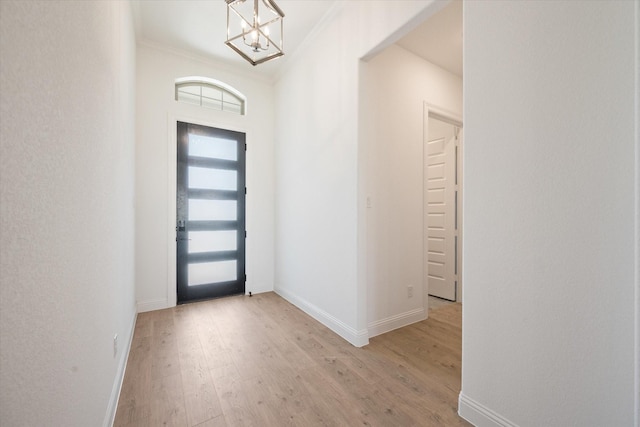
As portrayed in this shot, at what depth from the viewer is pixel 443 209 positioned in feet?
12.4

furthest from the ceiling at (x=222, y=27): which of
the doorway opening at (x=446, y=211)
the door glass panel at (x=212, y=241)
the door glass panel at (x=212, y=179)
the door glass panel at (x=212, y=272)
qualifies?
the door glass panel at (x=212, y=272)

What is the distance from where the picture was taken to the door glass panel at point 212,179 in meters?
3.56

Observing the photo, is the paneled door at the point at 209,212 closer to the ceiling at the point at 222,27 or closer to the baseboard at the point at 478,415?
the ceiling at the point at 222,27

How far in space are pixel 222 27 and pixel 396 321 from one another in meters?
3.76

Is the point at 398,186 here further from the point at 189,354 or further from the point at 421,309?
the point at 189,354

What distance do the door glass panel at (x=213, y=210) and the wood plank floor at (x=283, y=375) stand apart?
1.30 m

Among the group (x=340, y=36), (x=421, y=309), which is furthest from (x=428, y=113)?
(x=421, y=309)

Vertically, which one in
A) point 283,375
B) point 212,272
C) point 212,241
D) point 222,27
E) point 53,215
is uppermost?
point 222,27

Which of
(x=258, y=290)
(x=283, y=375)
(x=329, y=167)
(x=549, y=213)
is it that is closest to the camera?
(x=549, y=213)

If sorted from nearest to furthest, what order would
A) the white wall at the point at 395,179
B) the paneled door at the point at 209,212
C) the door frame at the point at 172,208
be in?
1. the white wall at the point at 395,179
2. the door frame at the point at 172,208
3. the paneled door at the point at 209,212

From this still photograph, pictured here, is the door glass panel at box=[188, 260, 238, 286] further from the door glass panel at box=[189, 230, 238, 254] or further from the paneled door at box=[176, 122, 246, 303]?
the door glass panel at box=[189, 230, 238, 254]

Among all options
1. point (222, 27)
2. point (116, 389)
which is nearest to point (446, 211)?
point (222, 27)

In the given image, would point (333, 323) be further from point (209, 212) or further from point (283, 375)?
point (209, 212)

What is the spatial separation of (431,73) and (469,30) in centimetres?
184
